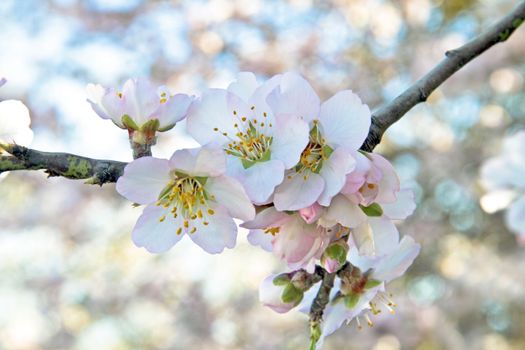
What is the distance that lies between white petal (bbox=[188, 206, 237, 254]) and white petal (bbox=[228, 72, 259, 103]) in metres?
0.13

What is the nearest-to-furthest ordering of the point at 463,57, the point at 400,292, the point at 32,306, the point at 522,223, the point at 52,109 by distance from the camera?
1. the point at 463,57
2. the point at 522,223
3. the point at 400,292
4. the point at 52,109
5. the point at 32,306

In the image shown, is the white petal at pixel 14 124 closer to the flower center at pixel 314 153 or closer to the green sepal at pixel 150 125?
the green sepal at pixel 150 125

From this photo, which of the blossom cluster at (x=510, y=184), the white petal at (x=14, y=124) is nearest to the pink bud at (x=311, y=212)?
the white petal at (x=14, y=124)

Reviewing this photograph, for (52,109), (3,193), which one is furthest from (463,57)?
(3,193)

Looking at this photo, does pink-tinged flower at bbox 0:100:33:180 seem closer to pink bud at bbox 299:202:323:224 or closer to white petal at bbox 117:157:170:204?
white petal at bbox 117:157:170:204

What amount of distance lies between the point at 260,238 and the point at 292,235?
8 centimetres

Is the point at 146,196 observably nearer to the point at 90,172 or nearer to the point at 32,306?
the point at 90,172

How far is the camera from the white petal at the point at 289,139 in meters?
0.54

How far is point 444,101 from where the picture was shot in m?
3.75

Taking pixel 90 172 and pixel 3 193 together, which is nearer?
pixel 90 172

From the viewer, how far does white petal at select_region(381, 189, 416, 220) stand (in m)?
0.61

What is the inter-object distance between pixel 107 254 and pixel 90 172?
370cm

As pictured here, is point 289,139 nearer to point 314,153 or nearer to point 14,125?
point 314,153

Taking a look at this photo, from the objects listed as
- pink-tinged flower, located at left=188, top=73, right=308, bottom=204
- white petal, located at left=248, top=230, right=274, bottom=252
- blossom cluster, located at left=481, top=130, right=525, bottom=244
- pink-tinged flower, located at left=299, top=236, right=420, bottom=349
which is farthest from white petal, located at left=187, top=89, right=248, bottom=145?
blossom cluster, located at left=481, top=130, right=525, bottom=244
